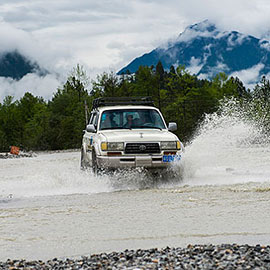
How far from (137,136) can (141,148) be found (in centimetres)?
30

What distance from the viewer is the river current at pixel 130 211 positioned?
6.67m

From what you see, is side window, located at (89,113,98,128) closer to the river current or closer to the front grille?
the river current

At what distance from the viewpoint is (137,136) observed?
12086 mm

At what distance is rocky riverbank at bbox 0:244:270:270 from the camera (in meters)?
5.12

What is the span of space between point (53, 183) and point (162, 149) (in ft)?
10.1

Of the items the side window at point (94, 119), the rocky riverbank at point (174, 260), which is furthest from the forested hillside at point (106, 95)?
the rocky riverbank at point (174, 260)

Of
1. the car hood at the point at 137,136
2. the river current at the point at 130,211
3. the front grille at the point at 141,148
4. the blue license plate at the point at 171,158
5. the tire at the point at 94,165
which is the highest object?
the car hood at the point at 137,136

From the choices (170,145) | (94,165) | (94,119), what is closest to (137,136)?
(170,145)

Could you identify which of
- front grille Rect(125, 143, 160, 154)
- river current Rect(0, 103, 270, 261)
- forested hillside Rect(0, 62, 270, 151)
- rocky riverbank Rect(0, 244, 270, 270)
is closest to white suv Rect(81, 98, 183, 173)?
front grille Rect(125, 143, 160, 154)

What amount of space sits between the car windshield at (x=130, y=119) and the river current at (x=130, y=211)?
1.18 m

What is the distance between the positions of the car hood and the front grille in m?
0.11

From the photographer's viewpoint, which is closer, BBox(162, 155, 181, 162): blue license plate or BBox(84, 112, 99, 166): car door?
BBox(162, 155, 181, 162): blue license plate

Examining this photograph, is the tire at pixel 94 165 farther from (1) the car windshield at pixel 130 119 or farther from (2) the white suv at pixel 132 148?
(1) the car windshield at pixel 130 119

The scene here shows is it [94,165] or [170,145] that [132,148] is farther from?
[94,165]
